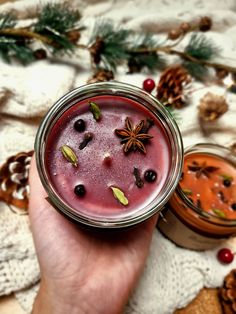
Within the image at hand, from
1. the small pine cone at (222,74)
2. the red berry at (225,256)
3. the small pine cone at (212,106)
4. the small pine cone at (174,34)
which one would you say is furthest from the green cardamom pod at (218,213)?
the small pine cone at (174,34)

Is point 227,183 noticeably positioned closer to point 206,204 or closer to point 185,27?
point 206,204

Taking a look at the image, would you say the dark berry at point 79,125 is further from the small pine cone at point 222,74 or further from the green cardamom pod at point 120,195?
the small pine cone at point 222,74

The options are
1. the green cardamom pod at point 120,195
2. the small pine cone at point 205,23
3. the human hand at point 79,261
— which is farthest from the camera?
the small pine cone at point 205,23

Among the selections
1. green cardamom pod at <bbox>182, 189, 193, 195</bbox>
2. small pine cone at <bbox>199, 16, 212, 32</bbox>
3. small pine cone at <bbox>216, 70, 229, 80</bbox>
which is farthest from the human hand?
small pine cone at <bbox>199, 16, 212, 32</bbox>

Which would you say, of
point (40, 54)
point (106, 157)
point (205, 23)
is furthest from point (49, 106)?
point (205, 23)

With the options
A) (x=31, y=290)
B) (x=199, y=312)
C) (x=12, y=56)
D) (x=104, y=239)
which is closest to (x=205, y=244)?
(x=199, y=312)

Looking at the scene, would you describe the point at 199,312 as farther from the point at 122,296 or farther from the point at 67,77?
the point at 67,77
